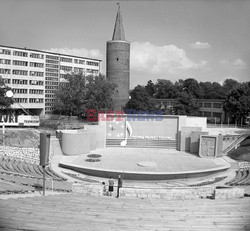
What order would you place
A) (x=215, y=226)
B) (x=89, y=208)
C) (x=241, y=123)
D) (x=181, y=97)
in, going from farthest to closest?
(x=181, y=97)
(x=241, y=123)
(x=89, y=208)
(x=215, y=226)

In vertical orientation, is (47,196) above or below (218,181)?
above

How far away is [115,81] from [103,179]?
41.8 metres

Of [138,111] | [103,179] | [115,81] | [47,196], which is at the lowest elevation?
[103,179]

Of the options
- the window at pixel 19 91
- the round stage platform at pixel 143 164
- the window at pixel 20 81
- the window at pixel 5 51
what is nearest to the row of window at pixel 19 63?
the window at pixel 5 51

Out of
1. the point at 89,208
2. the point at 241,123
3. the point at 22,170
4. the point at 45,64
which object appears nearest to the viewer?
the point at 89,208

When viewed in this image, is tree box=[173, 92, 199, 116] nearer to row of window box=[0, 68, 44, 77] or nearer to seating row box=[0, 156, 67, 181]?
row of window box=[0, 68, 44, 77]

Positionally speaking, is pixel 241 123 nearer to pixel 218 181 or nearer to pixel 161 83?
pixel 218 181

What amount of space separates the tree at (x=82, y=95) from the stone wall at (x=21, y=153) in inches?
950

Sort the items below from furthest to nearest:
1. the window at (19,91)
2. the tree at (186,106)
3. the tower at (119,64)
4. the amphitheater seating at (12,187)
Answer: the tower at (119,64), the tree at (186,106), the window at (19,91), the amphitheater seating at (12,187)

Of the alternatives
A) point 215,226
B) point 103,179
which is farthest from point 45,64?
point 215,226

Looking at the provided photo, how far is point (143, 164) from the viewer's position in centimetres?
2619

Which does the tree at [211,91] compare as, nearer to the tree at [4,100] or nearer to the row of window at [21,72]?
the row of window at [21,72]

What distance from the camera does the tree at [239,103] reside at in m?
51.3

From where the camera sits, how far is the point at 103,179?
23.6 meters
